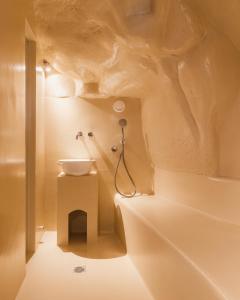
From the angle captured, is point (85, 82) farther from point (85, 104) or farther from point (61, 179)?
point (61, 179)

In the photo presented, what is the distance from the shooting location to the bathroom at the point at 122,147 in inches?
62.0

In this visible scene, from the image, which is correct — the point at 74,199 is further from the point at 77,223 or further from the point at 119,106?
the point at 119,106

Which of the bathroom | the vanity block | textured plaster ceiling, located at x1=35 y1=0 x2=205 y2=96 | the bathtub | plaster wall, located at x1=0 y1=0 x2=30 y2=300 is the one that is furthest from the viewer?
the vanity block

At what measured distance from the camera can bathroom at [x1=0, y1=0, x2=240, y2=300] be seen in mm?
1575

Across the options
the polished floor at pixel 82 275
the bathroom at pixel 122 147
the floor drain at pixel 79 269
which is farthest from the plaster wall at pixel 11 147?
the floor drain at pixel 79 269

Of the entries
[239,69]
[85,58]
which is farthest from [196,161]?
[85,58]

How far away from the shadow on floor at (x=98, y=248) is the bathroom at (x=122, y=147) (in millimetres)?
21

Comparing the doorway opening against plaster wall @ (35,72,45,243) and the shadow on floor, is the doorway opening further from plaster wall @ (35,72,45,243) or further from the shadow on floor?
plaster wall @ (35,72,45,243)

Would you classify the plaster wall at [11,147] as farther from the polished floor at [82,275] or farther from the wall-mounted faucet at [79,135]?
the wall-mounted faucet at [79,135]

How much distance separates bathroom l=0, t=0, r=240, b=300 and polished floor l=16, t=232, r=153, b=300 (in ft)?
0.05

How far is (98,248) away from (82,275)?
62 cm

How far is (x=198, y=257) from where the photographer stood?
1.34 meters

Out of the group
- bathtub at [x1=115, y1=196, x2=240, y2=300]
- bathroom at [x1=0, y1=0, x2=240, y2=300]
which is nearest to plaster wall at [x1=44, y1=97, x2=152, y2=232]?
bathroom at [x1=0, y1=0, x2=240, y2=300]

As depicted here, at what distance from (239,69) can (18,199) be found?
1889 mm
